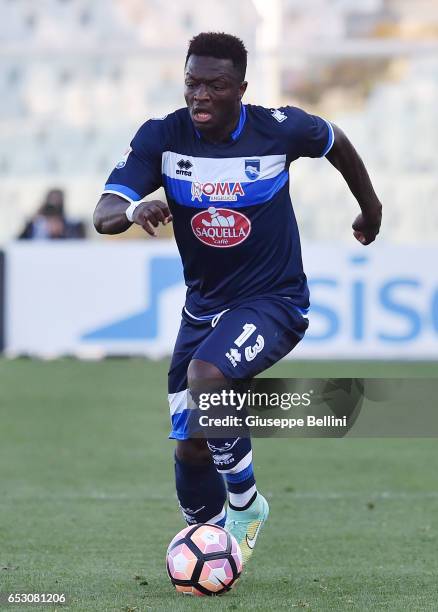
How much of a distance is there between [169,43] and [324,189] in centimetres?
355

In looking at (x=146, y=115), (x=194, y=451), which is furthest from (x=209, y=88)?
(x=146, y=115)

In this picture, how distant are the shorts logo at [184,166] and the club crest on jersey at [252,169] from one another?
0.78 ft

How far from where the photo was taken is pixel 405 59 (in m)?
20.7

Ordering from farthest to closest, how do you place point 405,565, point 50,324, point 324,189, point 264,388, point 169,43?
point 169,43 → point 324,189 → point 50,324 → point 405,565 → point 264,388

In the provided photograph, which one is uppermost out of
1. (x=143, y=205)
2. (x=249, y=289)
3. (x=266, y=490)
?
(x=143, y=205)

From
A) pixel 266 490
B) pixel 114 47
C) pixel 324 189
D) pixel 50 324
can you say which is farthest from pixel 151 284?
pixel 266 490

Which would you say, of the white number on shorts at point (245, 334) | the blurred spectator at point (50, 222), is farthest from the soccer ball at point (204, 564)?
the blurred spectator at point (50, 222)

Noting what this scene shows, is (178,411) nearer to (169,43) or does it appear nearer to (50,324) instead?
(50,324)

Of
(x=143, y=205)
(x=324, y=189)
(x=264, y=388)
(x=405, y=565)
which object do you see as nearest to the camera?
(x=143, y=205)

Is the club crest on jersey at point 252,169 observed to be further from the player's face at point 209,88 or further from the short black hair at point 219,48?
the short black hair at point 219,48

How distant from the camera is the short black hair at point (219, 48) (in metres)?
5.66

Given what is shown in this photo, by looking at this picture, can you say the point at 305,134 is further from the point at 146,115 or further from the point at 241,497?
the point at 146,115

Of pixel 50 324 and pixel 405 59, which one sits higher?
pixel 405 59

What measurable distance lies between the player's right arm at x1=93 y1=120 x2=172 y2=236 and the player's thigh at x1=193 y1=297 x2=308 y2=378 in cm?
62
